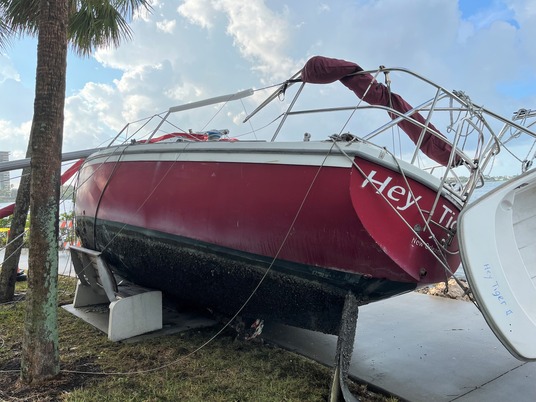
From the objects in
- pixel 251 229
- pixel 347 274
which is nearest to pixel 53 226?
pixel 251 229

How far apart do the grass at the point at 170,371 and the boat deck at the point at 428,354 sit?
0.94 feet

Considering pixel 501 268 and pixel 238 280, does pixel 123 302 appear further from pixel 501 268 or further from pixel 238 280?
pixel 501 268

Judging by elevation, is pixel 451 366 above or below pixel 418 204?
below

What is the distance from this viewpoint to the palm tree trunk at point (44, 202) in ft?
9.40

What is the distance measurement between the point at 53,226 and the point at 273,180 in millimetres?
1551

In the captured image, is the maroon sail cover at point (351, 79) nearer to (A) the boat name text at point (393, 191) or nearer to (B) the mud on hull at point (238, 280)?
(A) the boat name text at point (393, 191)

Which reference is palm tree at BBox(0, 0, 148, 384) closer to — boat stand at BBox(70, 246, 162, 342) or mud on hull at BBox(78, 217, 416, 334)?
boat stand at BBox(70, 246, 162, 342)

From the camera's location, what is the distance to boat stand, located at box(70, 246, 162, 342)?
3.92 metres

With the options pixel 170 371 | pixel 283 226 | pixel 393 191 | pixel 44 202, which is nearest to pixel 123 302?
pixel 170 371

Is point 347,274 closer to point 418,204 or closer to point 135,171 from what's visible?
point 418,204

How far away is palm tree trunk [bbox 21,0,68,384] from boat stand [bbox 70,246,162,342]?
38.5 inches

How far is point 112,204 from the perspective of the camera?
4.56 m

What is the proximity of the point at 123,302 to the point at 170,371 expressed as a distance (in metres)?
1.03

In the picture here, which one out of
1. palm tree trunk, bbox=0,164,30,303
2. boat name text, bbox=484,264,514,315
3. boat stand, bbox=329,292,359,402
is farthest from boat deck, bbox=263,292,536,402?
palm tree trunk, bbox=0,164,30,303
